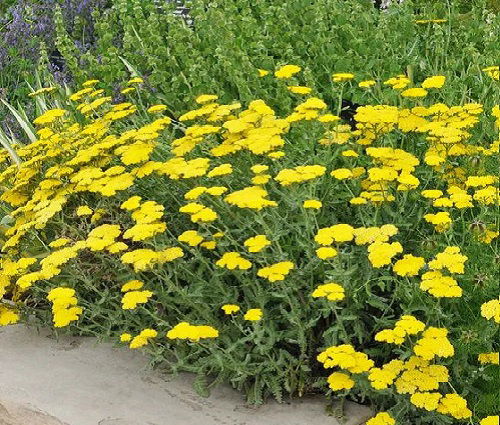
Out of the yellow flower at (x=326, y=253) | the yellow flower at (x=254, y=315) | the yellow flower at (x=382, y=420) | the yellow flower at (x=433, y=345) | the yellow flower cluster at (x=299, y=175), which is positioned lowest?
the yellow flower at (x=382, y=420)

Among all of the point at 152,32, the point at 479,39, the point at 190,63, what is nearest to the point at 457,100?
the point at 479,39

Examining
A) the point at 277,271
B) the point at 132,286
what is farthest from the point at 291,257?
the point at 132,286

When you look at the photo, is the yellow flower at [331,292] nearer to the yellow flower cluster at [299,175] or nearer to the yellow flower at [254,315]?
the yellow flower at [254,315]

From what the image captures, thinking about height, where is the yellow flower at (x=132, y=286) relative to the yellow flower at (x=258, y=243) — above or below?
below

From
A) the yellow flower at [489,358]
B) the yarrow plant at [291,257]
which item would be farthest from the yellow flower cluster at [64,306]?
the yellow flower at [489,358]

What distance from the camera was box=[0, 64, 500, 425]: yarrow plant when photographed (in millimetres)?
2535

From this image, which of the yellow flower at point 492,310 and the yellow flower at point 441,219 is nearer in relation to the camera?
the yellow flower at point 492,310

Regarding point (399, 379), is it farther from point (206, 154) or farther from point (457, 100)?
point (457, 100)

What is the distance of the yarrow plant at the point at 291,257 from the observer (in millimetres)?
2535

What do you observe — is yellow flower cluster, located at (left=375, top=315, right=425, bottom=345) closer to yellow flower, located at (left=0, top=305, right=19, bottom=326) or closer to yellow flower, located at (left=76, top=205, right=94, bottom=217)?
yellow flower, located at (left=76, top=205, right=94, bottom=217)

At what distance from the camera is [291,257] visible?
110 inches

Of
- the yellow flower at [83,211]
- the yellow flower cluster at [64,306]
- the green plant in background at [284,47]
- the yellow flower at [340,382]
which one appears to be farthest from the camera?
the green plant in background at [284,47]

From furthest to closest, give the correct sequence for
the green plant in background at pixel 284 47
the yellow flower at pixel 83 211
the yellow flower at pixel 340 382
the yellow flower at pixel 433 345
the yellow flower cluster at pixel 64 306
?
the green plant in background at pixel 284 47 → the yellow flower at pixel 83 211 → the yellow flower cluster at pixel 64 306 → the yellow flower at pixel 340 382 → the yellow flower at pixel 433 345

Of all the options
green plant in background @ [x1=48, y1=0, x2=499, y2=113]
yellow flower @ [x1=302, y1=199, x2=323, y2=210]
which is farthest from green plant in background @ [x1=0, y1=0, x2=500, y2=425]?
green plant in background @ [x1=48, y1=0, x2=499, y2=113]
